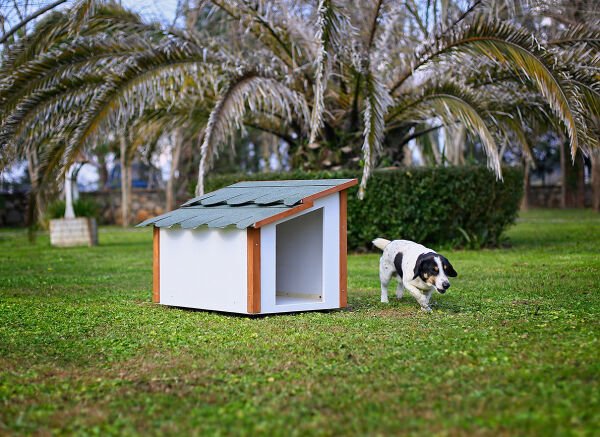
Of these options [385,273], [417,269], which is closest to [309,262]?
[385,273]

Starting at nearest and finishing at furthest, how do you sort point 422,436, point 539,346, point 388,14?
point 422,436 → point 539,346 → point 388,14

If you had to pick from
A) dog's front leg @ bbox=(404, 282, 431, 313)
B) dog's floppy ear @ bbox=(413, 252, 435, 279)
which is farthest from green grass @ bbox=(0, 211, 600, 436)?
dog's floppy ear @ bbox=(413, 252, 435, 279)

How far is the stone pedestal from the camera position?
1850 centimetres

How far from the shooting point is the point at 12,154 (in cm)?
1091

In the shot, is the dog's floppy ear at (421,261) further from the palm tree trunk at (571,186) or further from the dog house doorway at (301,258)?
the palm tree trunk at (571,186)

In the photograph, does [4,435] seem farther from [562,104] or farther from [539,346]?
[562,104]

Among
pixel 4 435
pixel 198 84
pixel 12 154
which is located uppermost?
pixel 198 84

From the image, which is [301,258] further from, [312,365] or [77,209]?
[77,209]

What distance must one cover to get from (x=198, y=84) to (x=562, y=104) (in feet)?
17.8

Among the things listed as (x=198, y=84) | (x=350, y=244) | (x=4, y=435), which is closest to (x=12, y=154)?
(x=198, y=84)

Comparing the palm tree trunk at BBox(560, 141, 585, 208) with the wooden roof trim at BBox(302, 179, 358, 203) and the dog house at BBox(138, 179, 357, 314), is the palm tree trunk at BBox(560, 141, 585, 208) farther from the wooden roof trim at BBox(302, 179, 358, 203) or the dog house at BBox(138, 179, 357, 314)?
the wooden roof trim at BBox(302, 179, 358, 203)

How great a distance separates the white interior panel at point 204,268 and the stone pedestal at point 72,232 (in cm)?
1054

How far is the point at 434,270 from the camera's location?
24.5ft

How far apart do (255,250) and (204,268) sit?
0.79 metres
